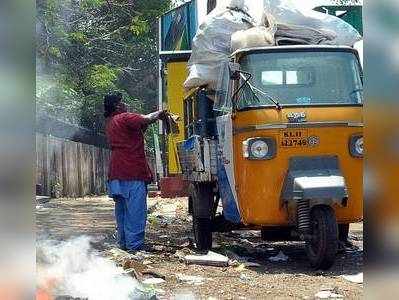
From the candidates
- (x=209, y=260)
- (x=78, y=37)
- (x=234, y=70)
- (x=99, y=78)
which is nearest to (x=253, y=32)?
(x=234, y=70)

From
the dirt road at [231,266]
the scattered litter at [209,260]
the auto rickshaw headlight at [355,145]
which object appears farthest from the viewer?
Answer: the scattered litter at [209,260]

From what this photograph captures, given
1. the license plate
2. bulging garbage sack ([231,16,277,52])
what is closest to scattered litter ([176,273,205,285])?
the license plate

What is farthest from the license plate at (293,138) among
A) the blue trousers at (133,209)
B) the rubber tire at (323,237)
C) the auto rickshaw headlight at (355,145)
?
the blue trousers at (133,209)

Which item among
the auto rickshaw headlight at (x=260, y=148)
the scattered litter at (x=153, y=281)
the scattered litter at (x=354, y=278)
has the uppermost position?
the auto rickshaw headlight at (x=260, y=148)

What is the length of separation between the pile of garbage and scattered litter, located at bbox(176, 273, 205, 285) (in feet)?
7.27

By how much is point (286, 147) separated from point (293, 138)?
10 cm

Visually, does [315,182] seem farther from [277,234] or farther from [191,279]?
[277,234]

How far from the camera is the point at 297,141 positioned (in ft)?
17.5

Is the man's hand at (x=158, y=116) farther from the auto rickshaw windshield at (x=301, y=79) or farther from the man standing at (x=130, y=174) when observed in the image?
the auto rickshaw windshield at (x=301, y=79)

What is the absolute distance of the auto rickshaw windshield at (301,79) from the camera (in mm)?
5473

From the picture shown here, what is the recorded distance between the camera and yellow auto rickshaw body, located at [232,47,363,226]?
5.32 metres

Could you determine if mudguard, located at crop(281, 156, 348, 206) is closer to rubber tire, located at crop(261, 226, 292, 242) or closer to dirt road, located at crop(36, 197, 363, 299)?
dirt road, located at crop(36, 197, 363, 299)
